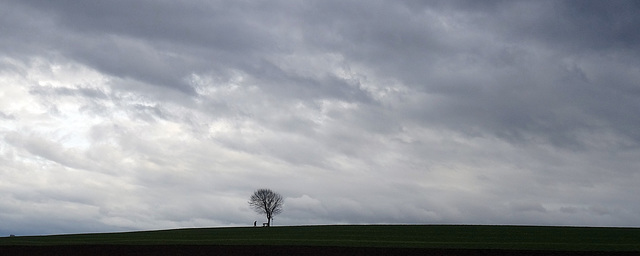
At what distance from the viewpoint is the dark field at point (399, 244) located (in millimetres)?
49469

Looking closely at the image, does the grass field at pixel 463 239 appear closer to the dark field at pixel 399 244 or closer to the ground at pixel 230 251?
the dark field at pixel 399 244

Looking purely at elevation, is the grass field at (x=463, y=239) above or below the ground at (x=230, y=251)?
above

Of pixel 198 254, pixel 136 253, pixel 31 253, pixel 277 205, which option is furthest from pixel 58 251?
pixel 277 205

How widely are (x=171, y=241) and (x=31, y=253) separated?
543 inches

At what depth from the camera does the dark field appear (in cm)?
4947

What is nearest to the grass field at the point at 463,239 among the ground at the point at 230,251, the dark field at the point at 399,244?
the dark field at the point at 399,244

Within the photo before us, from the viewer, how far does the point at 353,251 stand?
49875 millimetres

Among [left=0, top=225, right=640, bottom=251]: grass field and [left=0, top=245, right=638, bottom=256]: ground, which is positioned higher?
[left=0, top=225, right=640, bottom=251]: grass field

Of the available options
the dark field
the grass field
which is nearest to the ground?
the dark field

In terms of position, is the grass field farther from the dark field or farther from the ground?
the ground

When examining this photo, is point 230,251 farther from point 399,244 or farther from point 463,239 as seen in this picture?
point 463,239

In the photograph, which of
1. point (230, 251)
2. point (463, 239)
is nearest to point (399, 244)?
point (463, 239)

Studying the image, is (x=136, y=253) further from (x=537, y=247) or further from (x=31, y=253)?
(x=537, y=247)

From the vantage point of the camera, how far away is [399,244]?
5469 cm
